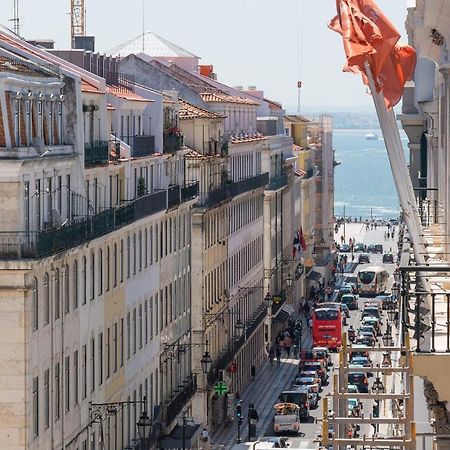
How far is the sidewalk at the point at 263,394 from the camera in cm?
8400

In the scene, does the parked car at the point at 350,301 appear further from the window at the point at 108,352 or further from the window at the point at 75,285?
the window at the point at 75,285

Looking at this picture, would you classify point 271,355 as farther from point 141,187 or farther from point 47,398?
point 47,398

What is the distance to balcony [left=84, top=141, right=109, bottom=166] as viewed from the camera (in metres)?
51.8

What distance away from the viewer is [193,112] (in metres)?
85.8

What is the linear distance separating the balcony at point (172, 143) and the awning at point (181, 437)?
29.7 ft

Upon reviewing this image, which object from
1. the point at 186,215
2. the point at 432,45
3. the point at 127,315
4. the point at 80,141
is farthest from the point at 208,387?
the point at 432,45

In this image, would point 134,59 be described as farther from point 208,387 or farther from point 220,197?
point 208,387

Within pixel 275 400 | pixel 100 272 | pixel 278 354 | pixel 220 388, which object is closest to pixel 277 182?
pixel 278 354

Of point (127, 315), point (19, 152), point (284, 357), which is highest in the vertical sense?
point (19, 152)

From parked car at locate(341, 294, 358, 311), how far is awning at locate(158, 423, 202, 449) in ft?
255

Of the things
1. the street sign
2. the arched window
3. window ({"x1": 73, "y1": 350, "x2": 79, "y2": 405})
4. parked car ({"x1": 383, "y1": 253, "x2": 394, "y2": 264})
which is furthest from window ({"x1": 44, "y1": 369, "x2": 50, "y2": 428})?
parked car ({"x1": 383, "y1": 253, "x2": 394, "y2": 264})

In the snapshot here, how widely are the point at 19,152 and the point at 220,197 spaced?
159 ft

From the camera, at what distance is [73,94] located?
162 ft

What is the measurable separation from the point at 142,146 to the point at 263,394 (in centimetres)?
3677
